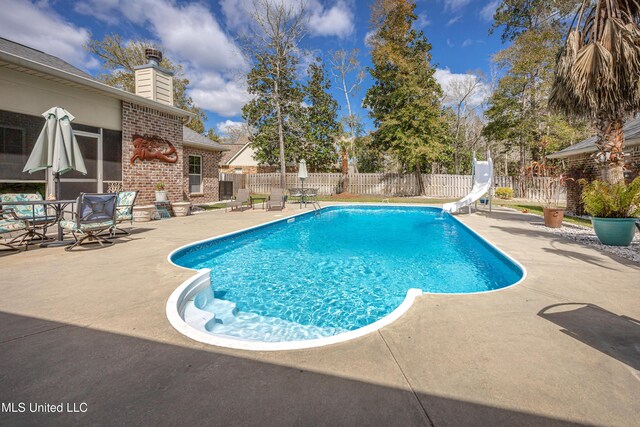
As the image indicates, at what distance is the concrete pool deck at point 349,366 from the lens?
1.49m

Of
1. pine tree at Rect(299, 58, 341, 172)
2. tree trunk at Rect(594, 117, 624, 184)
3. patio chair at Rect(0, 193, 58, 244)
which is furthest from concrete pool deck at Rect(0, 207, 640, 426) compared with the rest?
pine tree at Rect(299, 58, 341, 172)

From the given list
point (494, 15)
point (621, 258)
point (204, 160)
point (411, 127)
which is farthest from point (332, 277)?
point (494, 15)

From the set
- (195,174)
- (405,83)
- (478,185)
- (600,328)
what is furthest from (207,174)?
(405,83)

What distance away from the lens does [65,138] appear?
5.42 meters

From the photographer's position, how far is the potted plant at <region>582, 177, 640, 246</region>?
5.48 metres

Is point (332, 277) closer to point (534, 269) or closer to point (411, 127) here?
point (534, 269)

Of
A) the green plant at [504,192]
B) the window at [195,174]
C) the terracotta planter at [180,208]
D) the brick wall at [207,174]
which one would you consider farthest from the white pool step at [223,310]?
the green plant at [504,192]

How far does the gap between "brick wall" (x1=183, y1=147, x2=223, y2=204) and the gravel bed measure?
13.4m

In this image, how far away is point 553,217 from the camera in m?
7.72

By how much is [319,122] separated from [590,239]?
23.5m

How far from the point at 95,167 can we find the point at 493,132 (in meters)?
24.1

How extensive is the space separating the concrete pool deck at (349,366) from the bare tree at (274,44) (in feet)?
63.6

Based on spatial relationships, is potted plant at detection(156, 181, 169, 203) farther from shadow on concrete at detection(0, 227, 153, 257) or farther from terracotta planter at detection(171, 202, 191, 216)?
shadow on concrete at detection(0, 227, 153, 257)

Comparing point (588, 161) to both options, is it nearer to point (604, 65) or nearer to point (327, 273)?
point (604, 65)
